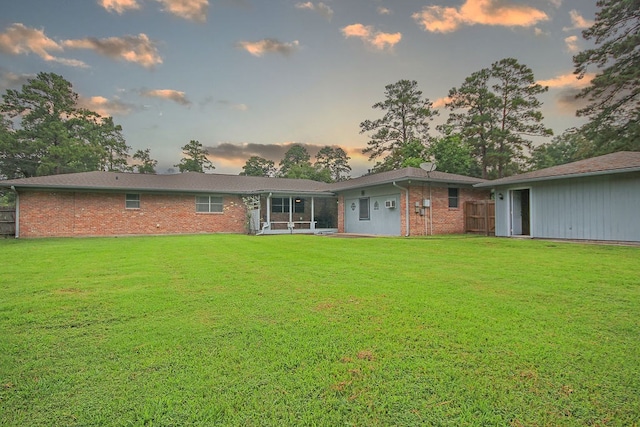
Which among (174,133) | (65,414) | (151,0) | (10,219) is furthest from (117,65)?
(65,414)

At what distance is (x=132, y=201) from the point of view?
1770 centimetres

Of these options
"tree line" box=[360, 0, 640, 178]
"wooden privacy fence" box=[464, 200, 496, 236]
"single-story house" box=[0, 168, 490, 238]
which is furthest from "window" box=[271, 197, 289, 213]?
"wooden privacy fence" box=[464, 200, 496, 236]

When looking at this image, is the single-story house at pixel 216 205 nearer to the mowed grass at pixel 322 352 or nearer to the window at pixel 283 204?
the window at pixel 283 204

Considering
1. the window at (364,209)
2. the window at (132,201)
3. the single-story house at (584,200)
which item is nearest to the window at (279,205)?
the window at (364,209)

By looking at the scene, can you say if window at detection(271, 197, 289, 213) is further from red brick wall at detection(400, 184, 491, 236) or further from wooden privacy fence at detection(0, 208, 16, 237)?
wooden privacy fence at detection(0, 208, 16, 237)

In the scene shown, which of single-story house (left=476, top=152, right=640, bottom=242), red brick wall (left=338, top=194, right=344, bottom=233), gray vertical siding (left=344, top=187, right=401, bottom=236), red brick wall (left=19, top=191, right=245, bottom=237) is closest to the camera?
single-story house (left=476, top=152, right=640, bottom=242)

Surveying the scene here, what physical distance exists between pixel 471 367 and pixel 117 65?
61.1ft

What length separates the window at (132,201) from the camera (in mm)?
17594

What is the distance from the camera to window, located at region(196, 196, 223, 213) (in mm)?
19125

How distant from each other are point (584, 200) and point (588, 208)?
300 millimetres

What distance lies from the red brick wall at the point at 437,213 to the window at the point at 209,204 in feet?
33.9

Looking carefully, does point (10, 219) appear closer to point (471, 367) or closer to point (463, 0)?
point (471, 367)

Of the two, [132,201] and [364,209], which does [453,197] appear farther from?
[132,201]

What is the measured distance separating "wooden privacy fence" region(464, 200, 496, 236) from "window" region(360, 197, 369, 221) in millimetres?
4840
